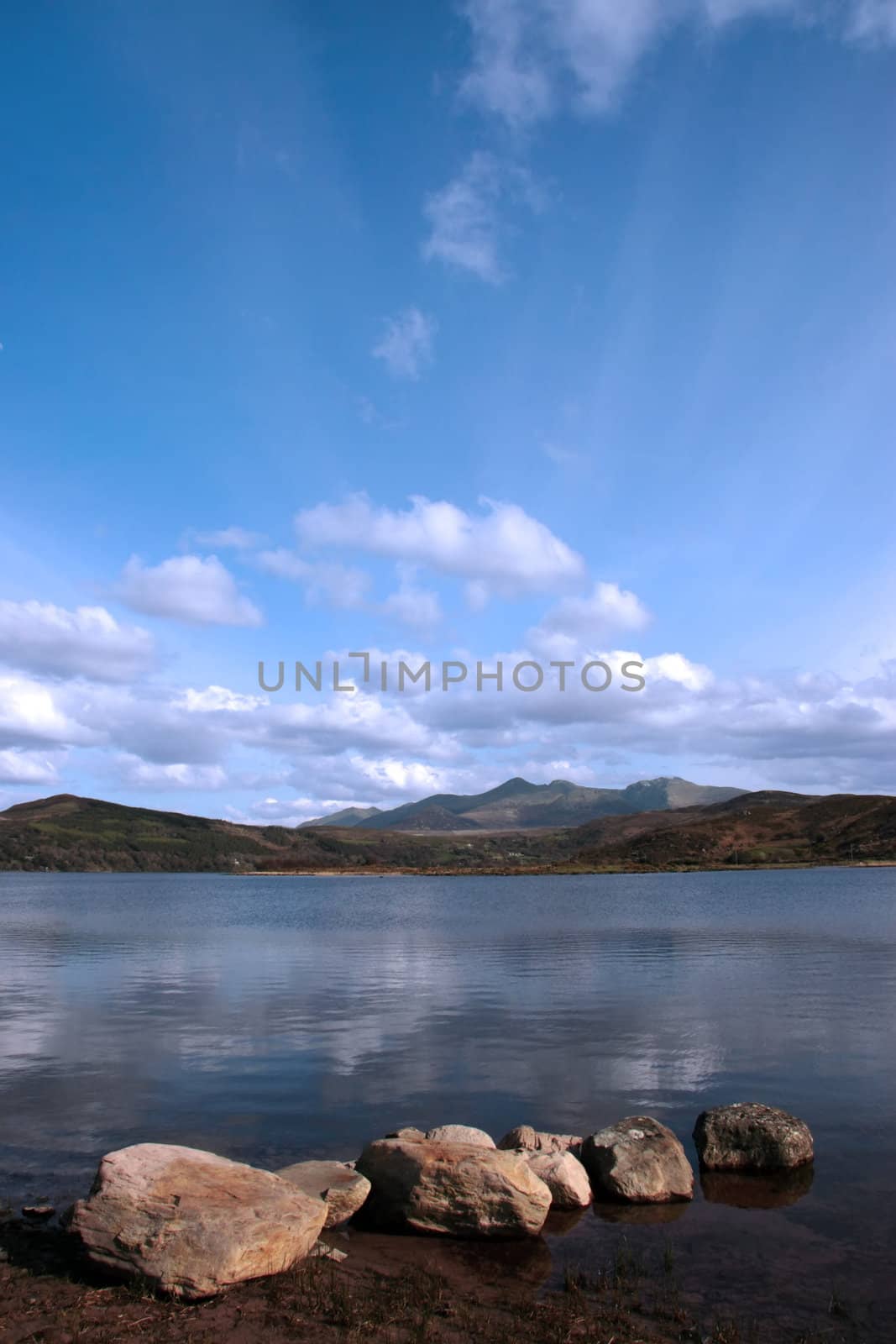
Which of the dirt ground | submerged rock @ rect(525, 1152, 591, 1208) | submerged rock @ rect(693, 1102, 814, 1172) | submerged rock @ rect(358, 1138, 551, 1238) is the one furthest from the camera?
submerged rock @ rect(693, 1102, 814, 1172)

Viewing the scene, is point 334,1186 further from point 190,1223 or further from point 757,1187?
point 757,1187

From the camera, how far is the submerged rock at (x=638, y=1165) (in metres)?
17.1

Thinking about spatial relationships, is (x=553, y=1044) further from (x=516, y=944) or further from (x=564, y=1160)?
(x=516, y=944)

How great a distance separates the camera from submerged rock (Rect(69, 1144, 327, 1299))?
12703 millimetres

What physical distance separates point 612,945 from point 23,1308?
55204mm

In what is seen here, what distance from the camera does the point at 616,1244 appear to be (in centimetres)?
1519

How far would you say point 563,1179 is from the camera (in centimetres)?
1675

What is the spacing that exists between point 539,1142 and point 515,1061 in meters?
9.61

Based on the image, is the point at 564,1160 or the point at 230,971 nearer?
the point at 564,1160

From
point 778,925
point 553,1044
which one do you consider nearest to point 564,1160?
Result: point 553,1044

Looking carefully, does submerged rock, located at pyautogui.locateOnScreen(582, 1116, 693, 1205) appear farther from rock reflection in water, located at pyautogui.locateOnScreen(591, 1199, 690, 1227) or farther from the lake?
the lake

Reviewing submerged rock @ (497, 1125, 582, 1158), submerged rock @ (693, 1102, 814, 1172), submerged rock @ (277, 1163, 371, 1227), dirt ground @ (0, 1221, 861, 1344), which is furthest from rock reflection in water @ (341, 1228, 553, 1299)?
submerged rock @ (693, 1102, 814, 1172)

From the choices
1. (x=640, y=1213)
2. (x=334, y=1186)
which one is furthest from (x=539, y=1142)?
(x=334, y=1186)

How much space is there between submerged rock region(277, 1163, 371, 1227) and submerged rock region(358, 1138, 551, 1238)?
283mm
